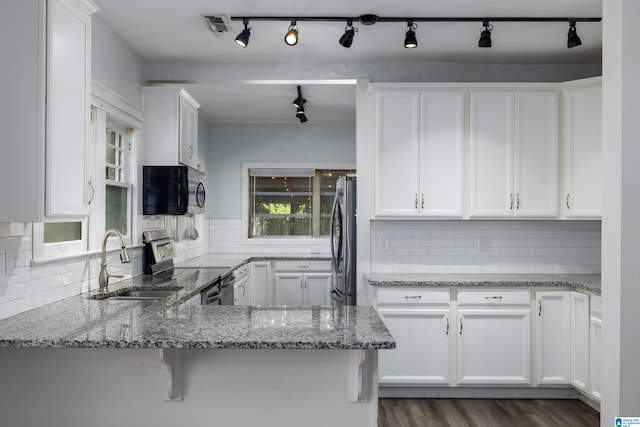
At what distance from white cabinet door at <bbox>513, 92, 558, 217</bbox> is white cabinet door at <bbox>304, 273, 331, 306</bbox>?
2.46m

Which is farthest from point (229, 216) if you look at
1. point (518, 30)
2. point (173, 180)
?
point (518, 30)

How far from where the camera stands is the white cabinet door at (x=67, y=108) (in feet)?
6.64

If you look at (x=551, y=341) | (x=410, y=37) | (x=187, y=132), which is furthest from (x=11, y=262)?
(x=551, y=341)

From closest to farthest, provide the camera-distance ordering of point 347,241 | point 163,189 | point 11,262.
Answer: point 11,262 < point 163,189 < point 347,241

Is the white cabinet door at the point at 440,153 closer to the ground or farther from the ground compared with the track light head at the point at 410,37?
closer to the ground

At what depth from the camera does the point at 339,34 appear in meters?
3.41

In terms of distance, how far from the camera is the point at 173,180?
151 inches

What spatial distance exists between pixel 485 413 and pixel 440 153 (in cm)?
195

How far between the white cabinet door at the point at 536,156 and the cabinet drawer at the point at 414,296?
92cm

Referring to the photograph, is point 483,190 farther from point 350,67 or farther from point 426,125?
point 350,67

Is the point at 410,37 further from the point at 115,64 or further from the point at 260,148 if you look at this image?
the point at 260,148

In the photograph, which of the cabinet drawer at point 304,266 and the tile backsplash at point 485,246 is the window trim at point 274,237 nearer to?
the cabinet drawer at point 304,266

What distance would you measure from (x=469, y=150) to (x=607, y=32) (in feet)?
5.32

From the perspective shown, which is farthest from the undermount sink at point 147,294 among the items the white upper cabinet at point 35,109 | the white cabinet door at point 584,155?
the white cabinet door at point 584,155
